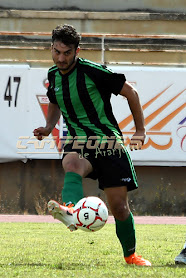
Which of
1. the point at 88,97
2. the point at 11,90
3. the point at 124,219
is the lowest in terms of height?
the point at 11,90

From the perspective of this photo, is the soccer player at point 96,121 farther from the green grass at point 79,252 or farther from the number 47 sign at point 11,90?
the number 47 sign at point 11,90

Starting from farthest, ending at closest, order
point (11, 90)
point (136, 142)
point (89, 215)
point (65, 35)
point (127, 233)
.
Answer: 1. point (11, 90)
2. point (127, 233)
3. point (136, 142)
4. point (65, 35)
5. point (89, 215)

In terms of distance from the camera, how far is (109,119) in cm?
648

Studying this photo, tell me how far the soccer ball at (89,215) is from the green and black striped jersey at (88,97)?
78 cm

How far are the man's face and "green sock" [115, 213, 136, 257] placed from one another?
1.62 meters

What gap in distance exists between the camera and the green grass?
5.87 meters

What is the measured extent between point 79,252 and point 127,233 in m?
1.58

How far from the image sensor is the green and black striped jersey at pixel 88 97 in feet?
21.0

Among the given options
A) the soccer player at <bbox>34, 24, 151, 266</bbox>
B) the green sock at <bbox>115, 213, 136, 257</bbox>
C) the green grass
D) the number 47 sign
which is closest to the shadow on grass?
the green grass

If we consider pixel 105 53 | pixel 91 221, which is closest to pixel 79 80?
pixel 91 221

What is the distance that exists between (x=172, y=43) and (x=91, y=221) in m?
14.4

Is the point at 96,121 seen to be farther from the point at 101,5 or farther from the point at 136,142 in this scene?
the point at 101,5

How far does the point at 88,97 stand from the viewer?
6.41 m

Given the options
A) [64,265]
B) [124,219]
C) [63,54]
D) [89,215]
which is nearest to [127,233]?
[124,219]
